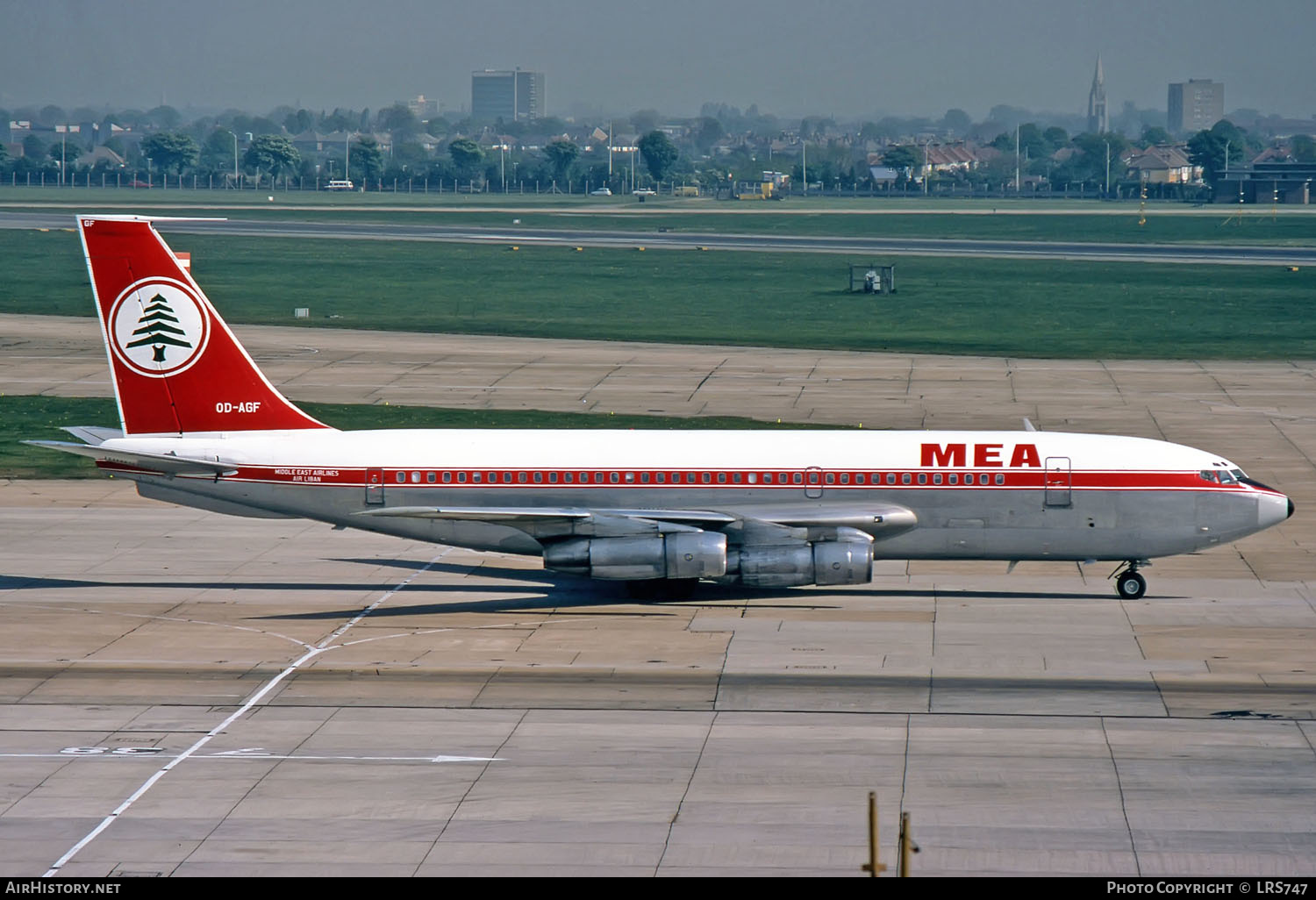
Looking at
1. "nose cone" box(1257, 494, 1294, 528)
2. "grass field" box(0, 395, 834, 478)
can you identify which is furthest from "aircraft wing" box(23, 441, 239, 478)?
"nose cone" box(1257, 494, 1294, 528)

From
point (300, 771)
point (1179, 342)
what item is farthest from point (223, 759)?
point (1179, 342)

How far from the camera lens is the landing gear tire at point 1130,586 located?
3812 cm

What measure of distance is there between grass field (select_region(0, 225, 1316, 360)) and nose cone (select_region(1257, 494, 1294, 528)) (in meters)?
48.5

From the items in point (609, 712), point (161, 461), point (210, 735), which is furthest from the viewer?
point (161, 461)

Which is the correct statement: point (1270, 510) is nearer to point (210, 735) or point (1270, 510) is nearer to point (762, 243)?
point (210, 735)

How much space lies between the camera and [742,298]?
116 meters

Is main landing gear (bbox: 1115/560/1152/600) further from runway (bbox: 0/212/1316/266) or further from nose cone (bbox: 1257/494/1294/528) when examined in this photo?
runway (bbox: 0/212/1316/266)

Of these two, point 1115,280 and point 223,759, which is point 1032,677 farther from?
point 1115,280

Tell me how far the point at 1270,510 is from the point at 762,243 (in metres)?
136

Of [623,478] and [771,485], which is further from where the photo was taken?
[623,478]

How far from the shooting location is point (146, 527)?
46.7 meters

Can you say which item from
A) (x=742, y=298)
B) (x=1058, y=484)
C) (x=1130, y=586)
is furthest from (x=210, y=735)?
(x=742, y=298)

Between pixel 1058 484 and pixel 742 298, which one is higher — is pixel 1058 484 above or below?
above

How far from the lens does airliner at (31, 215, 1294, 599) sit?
3750cm
